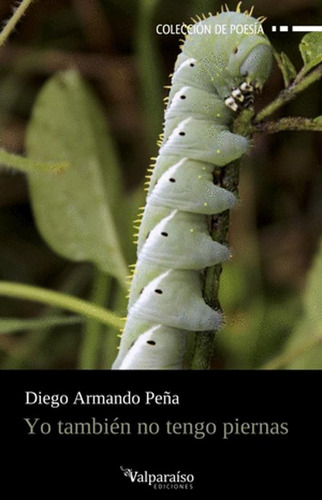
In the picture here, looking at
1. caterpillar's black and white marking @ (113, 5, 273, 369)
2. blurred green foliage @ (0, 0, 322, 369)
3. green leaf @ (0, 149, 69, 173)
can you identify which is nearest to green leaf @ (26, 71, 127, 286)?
blurred green foliage @ (0, 0, 322, 369)

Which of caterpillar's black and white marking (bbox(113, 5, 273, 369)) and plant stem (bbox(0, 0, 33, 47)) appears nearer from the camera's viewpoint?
plant stem (bbox(0, 0, 33, 47))

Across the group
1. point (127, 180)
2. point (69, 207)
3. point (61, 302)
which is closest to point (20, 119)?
point (127, 180)

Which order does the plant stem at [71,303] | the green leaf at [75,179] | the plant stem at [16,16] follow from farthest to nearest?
1. the green leaf at [75,179]
2. the plant stem at [71,303]
3. the plant stem at [16,16]

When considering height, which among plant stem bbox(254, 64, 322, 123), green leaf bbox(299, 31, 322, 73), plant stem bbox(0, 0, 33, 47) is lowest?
plant stem bbox(254, 64, 322, 123)

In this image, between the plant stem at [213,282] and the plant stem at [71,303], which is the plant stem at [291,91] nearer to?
the plant stem at [213,282]

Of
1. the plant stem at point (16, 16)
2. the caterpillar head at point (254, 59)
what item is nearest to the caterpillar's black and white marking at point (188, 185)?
the caterpillar head at point (254, 59)
